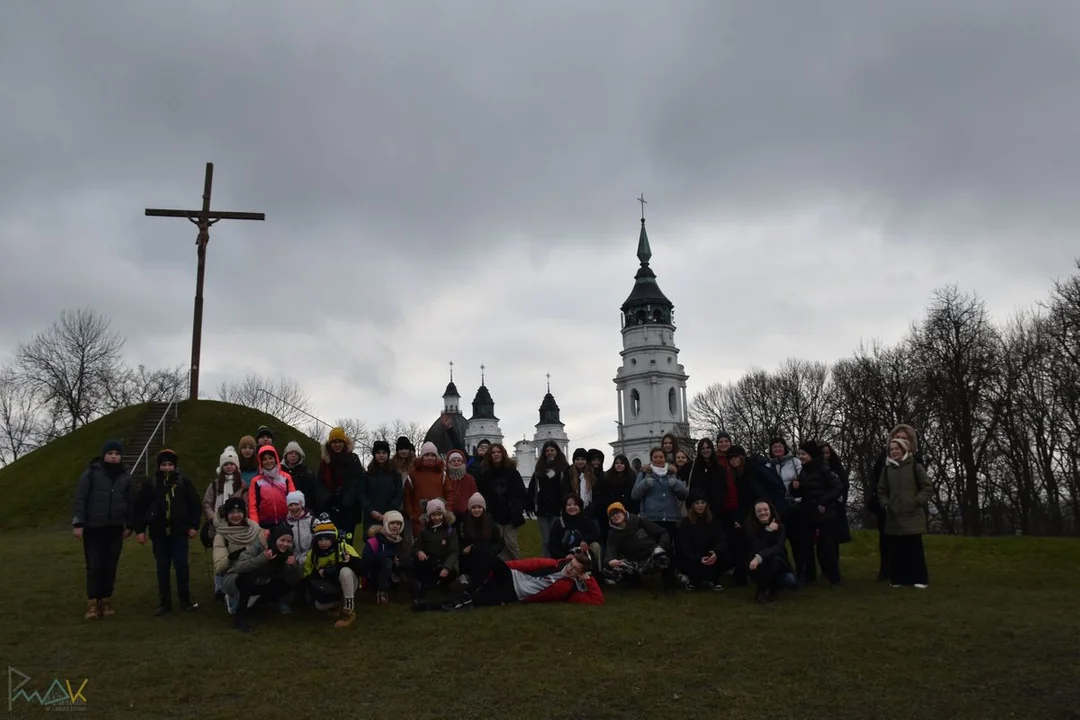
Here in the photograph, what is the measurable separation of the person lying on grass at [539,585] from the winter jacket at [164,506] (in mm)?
3335

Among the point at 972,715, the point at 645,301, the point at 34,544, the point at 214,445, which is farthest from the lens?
the point at 645,301

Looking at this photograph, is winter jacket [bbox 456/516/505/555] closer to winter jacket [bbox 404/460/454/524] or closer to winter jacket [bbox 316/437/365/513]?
winter jacket [bbox 404/460/454/524]

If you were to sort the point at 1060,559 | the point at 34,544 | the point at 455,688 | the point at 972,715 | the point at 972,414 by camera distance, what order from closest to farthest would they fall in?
the point at 972,715 → the point at 455,688 → the point at 1060,559 → the point at 34,544 → the point at 972,414

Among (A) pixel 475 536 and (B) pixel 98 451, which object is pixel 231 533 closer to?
(A) pixel 475 536

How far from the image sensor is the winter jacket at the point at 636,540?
439 inches

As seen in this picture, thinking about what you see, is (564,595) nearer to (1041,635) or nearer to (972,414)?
(1041,635)

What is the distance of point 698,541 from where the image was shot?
11094 mm

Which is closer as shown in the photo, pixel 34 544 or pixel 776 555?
pixel 776 555

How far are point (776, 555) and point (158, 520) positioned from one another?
7.31 metres

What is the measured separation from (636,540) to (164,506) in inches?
229

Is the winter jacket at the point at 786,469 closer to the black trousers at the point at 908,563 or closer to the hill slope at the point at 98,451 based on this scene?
the black trousers at the point at 908,563

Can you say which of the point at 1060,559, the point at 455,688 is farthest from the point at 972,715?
the point at 1060,559

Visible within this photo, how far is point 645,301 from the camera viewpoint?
7994cm

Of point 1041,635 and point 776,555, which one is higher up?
point 776,555
